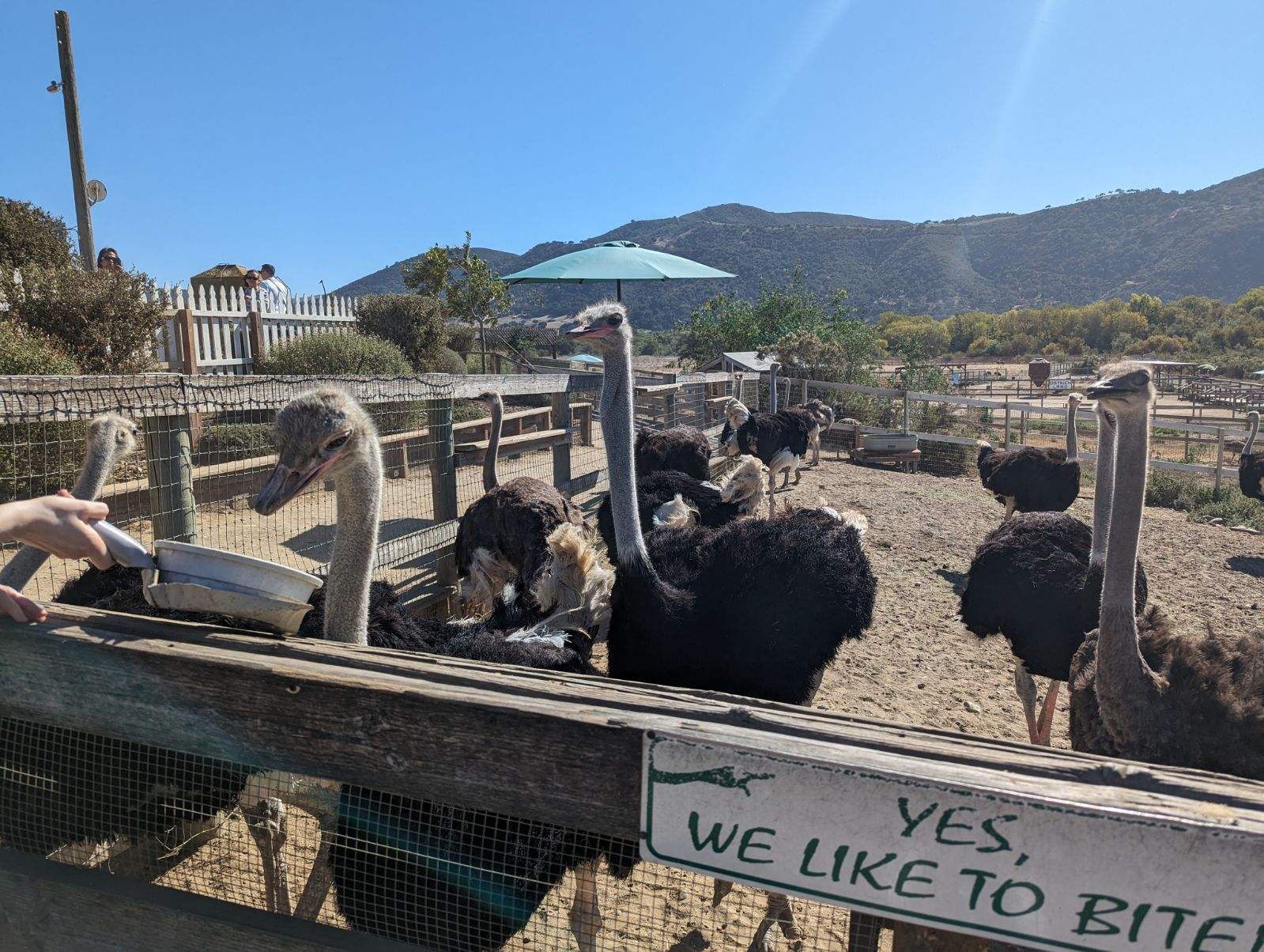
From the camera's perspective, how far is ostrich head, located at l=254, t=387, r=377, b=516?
186 cm

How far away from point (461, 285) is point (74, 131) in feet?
41.3

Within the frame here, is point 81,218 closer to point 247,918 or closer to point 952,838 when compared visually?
point 247,918

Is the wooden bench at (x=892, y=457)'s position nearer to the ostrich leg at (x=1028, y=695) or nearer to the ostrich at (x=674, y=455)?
the ostrich at (x=674, y=455)

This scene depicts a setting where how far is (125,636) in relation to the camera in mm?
1299

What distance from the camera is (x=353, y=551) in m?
2.07

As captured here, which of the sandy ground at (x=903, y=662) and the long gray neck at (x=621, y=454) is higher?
the long gray neck at (x=621, y=454)

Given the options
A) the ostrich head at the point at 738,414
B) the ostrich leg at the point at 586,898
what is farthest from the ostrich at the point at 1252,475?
the ostrich leg at the point at 586,898

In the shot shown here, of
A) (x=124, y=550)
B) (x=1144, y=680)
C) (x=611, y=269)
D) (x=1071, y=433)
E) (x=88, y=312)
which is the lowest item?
(x=1144, y=680)

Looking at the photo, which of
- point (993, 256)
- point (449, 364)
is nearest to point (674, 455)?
point (449, 364)

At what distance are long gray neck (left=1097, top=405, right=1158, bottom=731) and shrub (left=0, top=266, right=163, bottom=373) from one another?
8438mm

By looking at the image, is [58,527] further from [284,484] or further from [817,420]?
[817,420]

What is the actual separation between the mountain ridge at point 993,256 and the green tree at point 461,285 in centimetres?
6797

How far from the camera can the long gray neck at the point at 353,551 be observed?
2.04 metres

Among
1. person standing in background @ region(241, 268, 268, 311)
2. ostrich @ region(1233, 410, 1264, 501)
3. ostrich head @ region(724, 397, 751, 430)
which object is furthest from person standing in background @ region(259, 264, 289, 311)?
ostrich @ region(1233, 410, 1264, 501)
